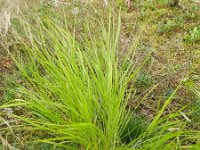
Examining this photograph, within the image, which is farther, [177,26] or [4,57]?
[177,26]

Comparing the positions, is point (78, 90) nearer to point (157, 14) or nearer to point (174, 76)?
point (174, 76)

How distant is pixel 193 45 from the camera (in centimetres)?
314

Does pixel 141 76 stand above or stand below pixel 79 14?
below

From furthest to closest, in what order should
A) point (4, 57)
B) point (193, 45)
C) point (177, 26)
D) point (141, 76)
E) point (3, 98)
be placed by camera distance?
point (177, 26), point (193, 45), point (4, 57), point (141, 76), point (3, 98)

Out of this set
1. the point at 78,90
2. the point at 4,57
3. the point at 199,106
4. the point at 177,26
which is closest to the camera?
the point at 78,90

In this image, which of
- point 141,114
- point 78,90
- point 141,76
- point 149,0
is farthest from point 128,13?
point 78,90

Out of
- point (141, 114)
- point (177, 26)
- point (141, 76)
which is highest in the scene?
point (177, 26)

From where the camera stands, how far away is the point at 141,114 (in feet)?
7.98

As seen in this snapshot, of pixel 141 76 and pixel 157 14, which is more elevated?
pixel 157 14

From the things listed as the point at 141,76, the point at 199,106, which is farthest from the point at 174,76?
the point at 199,106

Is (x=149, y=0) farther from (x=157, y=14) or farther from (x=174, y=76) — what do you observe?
(x=174, y=76)

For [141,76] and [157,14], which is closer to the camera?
[141,76]

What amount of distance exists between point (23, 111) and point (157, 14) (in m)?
1.78

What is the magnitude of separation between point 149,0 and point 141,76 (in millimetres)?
1347
